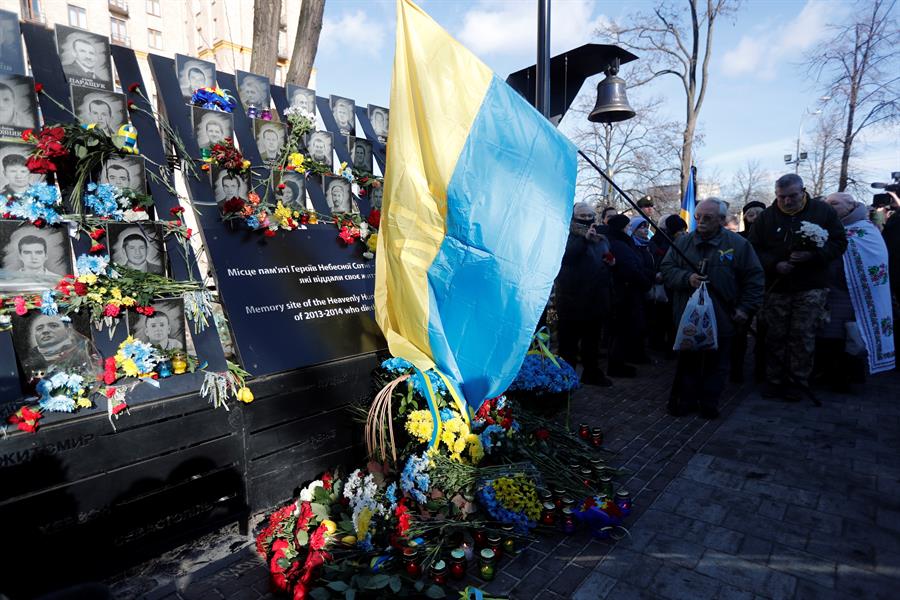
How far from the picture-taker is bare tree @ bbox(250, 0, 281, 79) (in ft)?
19.0

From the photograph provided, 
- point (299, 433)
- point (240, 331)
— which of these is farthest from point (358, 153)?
point (299, 433)

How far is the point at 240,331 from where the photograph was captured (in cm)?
308

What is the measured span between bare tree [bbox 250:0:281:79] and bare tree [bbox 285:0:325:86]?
0.27 metres

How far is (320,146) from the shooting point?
4.39m

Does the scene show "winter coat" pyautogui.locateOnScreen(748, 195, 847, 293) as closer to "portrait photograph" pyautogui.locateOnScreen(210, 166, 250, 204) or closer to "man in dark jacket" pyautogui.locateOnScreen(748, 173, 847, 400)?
"man in dark jacket" pyautogui.locateOnScreen(748, 173, 847, 400)

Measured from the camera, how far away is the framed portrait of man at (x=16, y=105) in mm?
2773

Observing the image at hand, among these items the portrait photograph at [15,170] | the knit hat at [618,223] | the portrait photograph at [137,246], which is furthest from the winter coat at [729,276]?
the portrait photograph at [15,170]

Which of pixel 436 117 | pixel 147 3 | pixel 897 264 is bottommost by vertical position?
pixel 897 264

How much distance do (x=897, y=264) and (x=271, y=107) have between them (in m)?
7.39

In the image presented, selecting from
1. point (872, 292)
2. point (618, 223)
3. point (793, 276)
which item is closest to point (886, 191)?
point (872, 292)

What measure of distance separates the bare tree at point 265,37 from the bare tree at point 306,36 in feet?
0.87

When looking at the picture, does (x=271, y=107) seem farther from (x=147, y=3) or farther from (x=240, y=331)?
(x=147, y=3)

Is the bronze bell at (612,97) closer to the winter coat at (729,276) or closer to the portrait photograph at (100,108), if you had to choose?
the winter coat at (729,276)

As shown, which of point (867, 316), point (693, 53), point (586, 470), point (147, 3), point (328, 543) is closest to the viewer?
point (328, 543)
